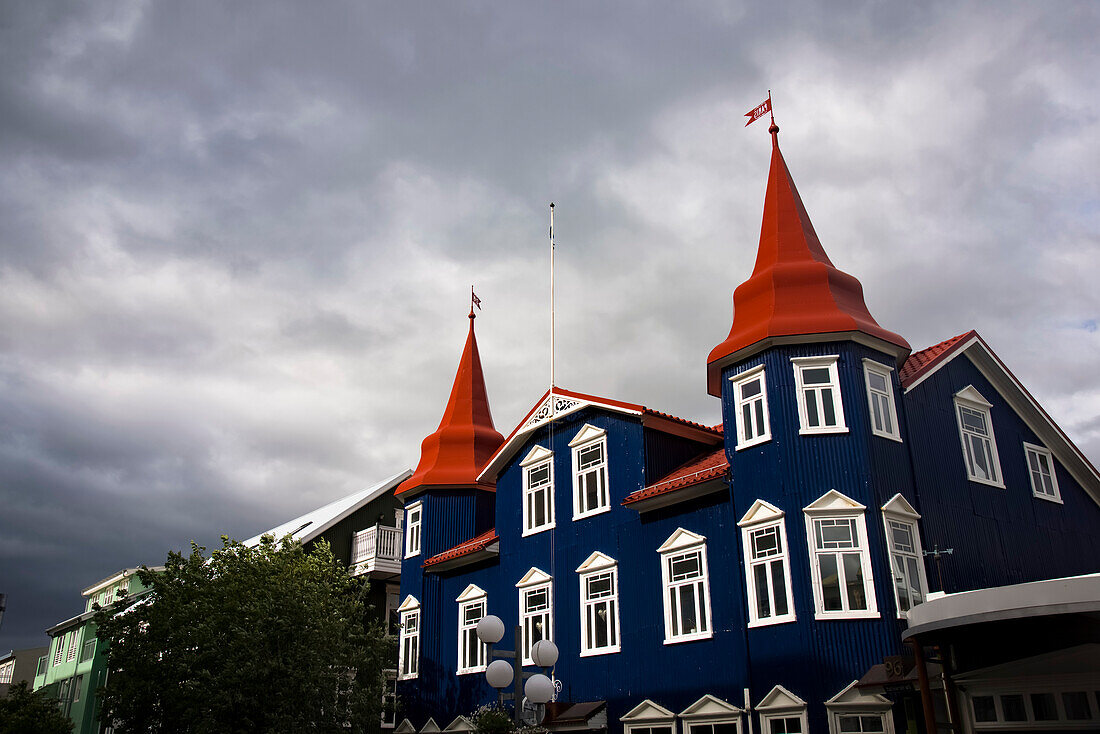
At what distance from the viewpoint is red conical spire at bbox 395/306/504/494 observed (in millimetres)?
29922

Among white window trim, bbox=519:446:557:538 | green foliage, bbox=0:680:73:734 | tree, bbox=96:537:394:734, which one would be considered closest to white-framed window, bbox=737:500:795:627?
white window trim, bbox=519:446:557:538

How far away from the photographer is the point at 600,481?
77.3 feet

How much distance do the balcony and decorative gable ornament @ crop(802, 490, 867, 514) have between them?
1906 centimetres

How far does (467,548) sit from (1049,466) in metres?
16.0

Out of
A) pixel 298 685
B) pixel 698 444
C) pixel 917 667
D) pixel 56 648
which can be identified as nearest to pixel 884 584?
pixel 917 667

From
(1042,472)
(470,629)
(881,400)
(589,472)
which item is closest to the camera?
(881,400)

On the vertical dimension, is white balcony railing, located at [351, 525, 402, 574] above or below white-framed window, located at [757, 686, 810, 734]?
above

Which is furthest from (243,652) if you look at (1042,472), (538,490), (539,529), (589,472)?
(1042,472)

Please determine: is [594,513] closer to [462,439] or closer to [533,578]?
[533,578]

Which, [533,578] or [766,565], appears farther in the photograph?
[533,578]

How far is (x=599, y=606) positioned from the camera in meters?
22.4

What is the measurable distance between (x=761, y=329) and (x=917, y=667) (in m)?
7.85

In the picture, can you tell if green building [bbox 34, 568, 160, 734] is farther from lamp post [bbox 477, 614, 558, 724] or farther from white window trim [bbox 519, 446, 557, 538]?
lamp post [bbox 477, 614, 558, 724]

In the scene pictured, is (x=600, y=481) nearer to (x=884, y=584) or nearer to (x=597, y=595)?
(x=597, y=595)
